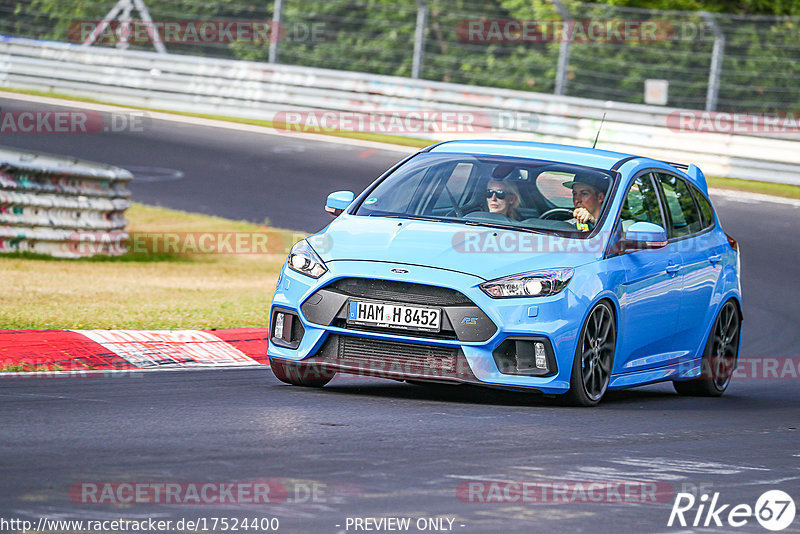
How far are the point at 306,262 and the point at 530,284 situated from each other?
1.34 meters

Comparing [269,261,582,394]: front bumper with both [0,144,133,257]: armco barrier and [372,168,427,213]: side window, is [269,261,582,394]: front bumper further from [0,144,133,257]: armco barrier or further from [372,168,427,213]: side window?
[0,144,133,257]: armco barrier

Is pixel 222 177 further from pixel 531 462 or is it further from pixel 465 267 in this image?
pixel 531 462

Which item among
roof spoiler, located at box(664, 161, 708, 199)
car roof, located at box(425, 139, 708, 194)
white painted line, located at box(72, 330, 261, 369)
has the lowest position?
white painted line, located at box(72, 330, 261, 369)

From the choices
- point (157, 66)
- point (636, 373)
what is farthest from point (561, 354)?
point (157, 66)

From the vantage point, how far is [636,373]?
9.11 m

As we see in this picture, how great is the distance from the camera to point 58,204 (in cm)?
1549

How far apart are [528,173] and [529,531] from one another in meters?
4.26

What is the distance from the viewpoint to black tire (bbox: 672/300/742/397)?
402 inches

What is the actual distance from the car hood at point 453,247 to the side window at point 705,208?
196 cm
